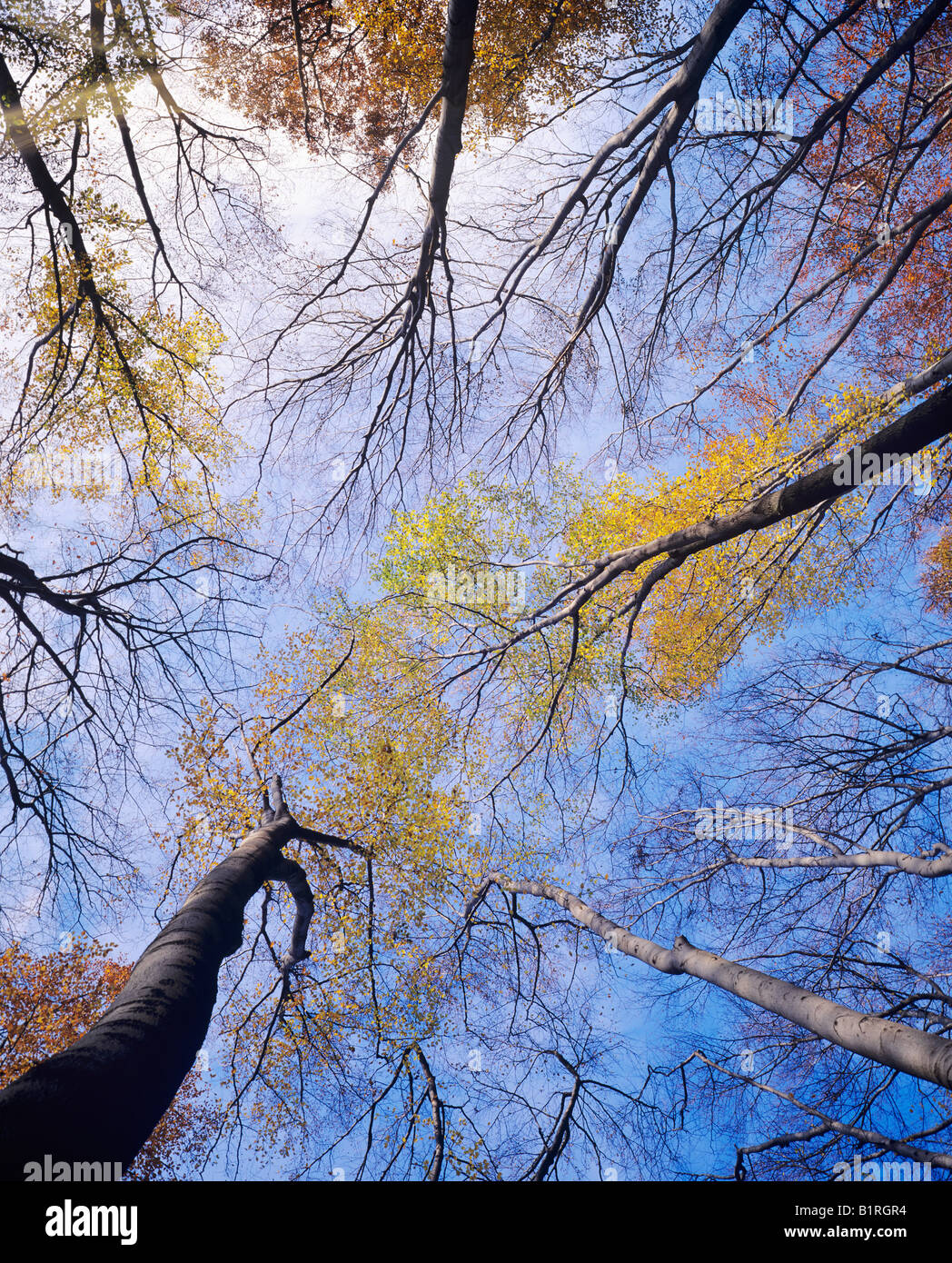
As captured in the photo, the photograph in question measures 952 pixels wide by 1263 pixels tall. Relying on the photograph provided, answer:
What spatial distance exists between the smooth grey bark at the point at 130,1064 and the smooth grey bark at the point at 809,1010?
346cm

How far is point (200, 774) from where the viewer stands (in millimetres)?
7031

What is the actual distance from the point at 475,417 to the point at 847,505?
5615mm

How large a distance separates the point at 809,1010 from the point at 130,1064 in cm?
367

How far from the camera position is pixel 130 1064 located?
8.02ft

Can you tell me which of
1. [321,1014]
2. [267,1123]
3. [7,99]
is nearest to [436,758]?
[321,1014]

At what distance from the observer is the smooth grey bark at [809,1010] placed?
2.75 metres

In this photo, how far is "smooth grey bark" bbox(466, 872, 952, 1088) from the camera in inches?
108

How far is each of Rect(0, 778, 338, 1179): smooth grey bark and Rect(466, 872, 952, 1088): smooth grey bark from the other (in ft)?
11.4
